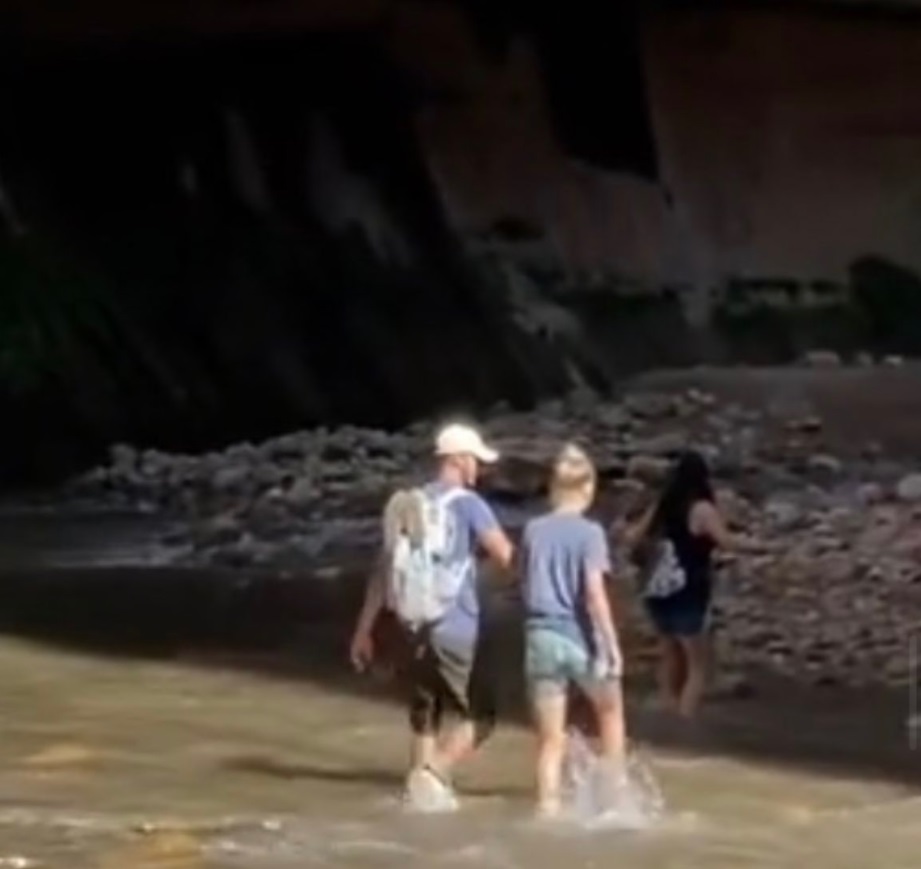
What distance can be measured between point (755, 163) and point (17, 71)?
14123 mm

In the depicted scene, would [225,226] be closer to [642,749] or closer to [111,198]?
[111,198]

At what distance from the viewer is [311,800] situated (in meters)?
12.8

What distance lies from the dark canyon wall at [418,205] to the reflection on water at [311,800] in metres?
13.6

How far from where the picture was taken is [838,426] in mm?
36000

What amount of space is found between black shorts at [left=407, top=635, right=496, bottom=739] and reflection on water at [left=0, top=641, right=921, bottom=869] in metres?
0.41

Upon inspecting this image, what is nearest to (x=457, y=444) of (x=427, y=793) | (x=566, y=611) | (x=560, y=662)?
(x=566, y=611)

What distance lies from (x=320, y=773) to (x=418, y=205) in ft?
87.7

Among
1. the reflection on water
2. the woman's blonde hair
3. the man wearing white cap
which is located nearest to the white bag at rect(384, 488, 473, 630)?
the man wearing white cap

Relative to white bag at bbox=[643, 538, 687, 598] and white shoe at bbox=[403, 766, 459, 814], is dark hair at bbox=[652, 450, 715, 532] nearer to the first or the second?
white bag at bbox=[643, 538, 687, 598]

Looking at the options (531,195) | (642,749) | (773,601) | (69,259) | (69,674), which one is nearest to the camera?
(642,749)

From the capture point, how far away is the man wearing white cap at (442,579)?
39.3 feet

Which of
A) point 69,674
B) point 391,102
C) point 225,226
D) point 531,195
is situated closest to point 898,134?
point 531,195

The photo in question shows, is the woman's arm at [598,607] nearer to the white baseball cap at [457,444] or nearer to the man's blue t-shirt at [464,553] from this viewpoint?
the man's blue t-shirt at [464,553]

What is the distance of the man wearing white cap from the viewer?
12.0m
